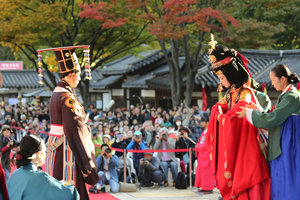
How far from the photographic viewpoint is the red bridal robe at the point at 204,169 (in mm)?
6527

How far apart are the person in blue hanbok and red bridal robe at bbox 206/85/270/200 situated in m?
0.11

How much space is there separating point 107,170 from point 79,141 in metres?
3.55

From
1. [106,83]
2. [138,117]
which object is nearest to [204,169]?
[138,117]

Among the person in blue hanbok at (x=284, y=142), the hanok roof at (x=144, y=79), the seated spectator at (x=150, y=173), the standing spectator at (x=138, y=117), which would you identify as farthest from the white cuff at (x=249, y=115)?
the hanok roof at (x=144, y=79)

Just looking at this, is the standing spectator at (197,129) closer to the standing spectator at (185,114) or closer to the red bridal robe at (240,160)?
the standing spectator at (185,114)

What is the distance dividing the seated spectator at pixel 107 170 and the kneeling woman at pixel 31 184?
4.64 meters

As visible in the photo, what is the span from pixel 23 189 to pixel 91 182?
1.45m

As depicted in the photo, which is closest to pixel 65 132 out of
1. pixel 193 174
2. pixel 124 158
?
pixel 124 158

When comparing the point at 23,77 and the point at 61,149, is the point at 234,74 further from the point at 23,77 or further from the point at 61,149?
the point at 23,77

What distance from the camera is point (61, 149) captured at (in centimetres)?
382

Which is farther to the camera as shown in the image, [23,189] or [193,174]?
[193,174]

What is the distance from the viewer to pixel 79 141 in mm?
3617

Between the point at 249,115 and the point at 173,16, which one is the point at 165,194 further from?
the point at 173,16

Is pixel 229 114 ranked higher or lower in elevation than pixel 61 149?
higher
